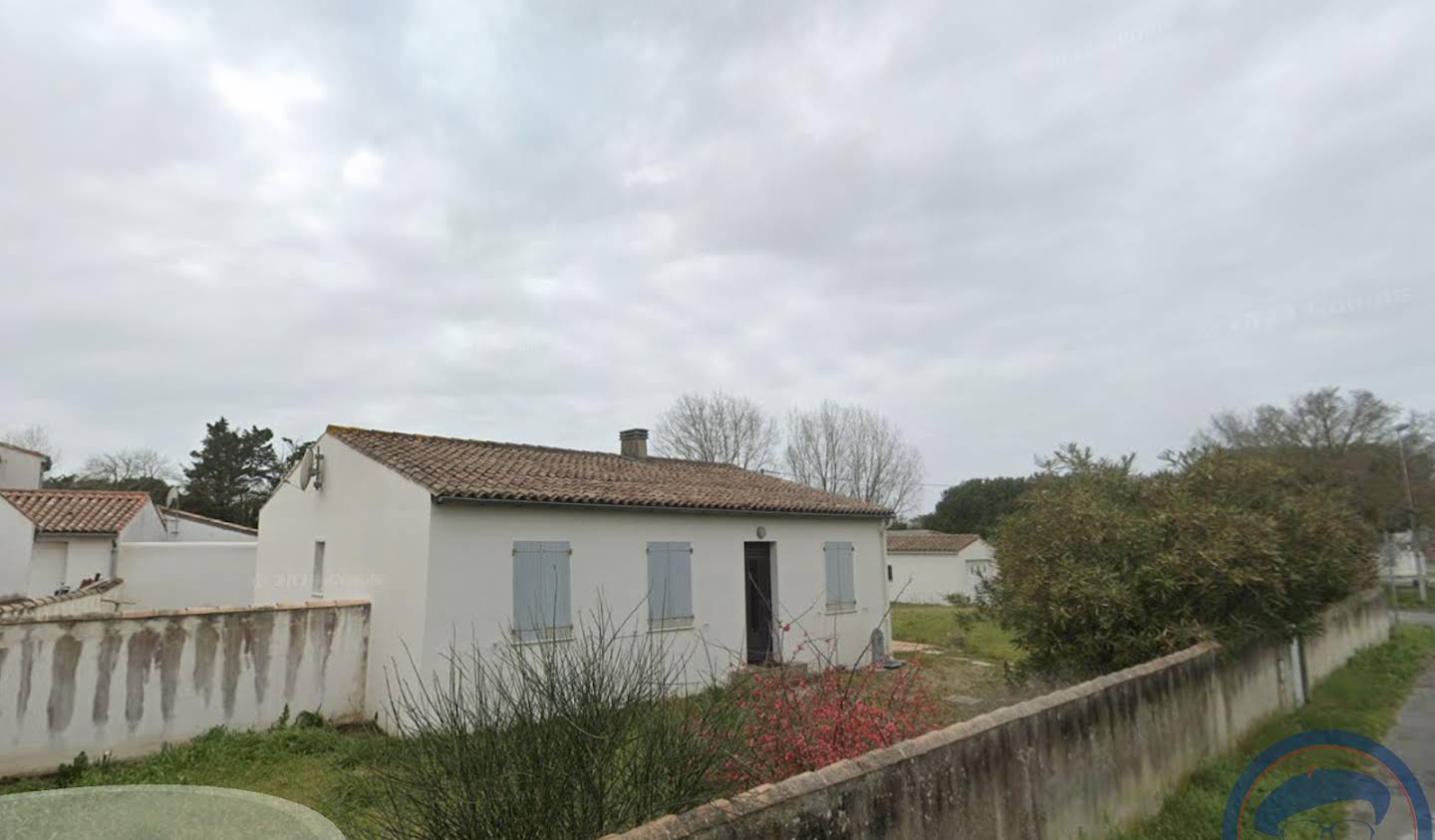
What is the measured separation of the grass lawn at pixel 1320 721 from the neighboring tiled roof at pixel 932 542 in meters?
19.2

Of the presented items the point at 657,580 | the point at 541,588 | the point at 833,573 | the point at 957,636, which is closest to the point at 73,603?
the point at 541,588

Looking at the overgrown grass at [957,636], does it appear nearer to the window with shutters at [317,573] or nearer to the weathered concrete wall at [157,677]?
the weathered concrete wall at [157,677]

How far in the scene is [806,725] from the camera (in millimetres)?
4707

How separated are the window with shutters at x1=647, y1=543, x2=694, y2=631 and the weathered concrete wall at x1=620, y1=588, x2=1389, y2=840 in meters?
7.43

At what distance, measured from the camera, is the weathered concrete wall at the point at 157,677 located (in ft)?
26.5

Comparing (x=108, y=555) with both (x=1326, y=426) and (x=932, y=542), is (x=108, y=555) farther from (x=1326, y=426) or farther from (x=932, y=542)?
(x=1326, y=426)

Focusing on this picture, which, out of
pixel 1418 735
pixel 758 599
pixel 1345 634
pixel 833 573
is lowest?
pixel 1418 735

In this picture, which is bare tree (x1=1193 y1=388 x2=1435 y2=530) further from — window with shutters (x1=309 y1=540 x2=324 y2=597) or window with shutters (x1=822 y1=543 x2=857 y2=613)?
window with shutters (x1=309 y1=540 x2=324 y2=597)

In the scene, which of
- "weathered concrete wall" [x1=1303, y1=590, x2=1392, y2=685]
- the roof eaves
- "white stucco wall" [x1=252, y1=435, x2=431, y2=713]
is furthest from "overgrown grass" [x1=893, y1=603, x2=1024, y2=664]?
"white stucco wall" [x1=252, y1=435, x2=431, y2=713]

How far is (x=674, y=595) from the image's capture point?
12641 millimetres

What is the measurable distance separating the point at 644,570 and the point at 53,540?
17379mm

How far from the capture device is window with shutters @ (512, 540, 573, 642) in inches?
421

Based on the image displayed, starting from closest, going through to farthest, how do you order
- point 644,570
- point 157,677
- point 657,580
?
point 157,677, point 644,570, point 657,580

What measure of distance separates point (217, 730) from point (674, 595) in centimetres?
655
